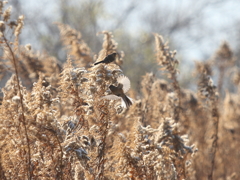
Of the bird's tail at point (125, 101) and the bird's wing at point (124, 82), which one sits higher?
the bird's wing at point (124, 82)

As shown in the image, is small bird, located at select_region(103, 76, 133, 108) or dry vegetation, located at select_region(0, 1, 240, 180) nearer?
dry vegetation, located at select_region(0, 1, 240, 180)

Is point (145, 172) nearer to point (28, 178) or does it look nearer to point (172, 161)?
point (172, 161)

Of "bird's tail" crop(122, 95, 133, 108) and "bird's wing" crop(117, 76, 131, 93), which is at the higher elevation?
"bird's wing" crop(117, 76, 131, 93)

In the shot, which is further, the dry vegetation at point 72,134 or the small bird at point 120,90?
the small bird at point 120,90

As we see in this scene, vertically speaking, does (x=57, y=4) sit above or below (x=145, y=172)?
above

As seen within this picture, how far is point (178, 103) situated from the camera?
3764 millimetres

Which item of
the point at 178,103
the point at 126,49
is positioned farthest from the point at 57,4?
the point at 178,103

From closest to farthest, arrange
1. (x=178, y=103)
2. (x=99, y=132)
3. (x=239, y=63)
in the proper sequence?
1. (x=99, y=132)
2. (x=178, y=103)
3. (x=239, y=63)

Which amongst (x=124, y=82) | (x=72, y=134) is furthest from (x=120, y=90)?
(x=72, y=134)

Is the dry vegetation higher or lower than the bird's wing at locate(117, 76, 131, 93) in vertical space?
lower

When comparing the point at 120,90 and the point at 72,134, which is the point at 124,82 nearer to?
the point at 120,90

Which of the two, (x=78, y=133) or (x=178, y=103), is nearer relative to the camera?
(x=78, y=133)

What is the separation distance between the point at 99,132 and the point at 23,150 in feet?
1.47

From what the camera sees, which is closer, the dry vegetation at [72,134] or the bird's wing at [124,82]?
the dry vegetation at [72,134]
